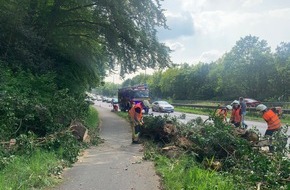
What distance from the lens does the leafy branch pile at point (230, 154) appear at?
20.1ft

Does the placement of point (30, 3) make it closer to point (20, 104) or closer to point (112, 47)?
point (112, 47)

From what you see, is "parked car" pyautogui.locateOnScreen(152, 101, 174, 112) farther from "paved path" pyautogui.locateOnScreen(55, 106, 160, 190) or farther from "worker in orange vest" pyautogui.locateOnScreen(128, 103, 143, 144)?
"paved path" pyautogui.locateOnScreen(55, 106, 160, 190)

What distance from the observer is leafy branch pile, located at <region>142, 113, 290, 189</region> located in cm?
612

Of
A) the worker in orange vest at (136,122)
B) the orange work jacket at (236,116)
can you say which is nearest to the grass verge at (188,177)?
the worker in orange vest at (136,122)

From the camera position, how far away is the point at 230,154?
Result: 864cm

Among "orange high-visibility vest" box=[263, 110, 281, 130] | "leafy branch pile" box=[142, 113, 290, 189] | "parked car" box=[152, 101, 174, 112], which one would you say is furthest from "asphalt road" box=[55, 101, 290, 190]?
"parked car" box=[152, 101, 174, 112]

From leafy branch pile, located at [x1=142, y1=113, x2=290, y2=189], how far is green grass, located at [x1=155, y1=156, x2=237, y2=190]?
30 cm

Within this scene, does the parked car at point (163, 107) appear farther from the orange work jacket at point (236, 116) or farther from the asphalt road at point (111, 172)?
the asphalt road at point (111, 172)

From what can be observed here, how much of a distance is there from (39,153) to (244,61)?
50.0 m

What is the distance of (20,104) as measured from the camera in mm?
10000

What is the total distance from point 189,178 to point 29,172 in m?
3.07

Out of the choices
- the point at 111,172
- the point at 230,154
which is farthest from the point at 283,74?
the point at 111,172

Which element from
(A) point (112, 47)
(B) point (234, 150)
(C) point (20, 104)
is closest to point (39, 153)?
(C) point (20, 104)

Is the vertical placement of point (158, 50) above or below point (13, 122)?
above
